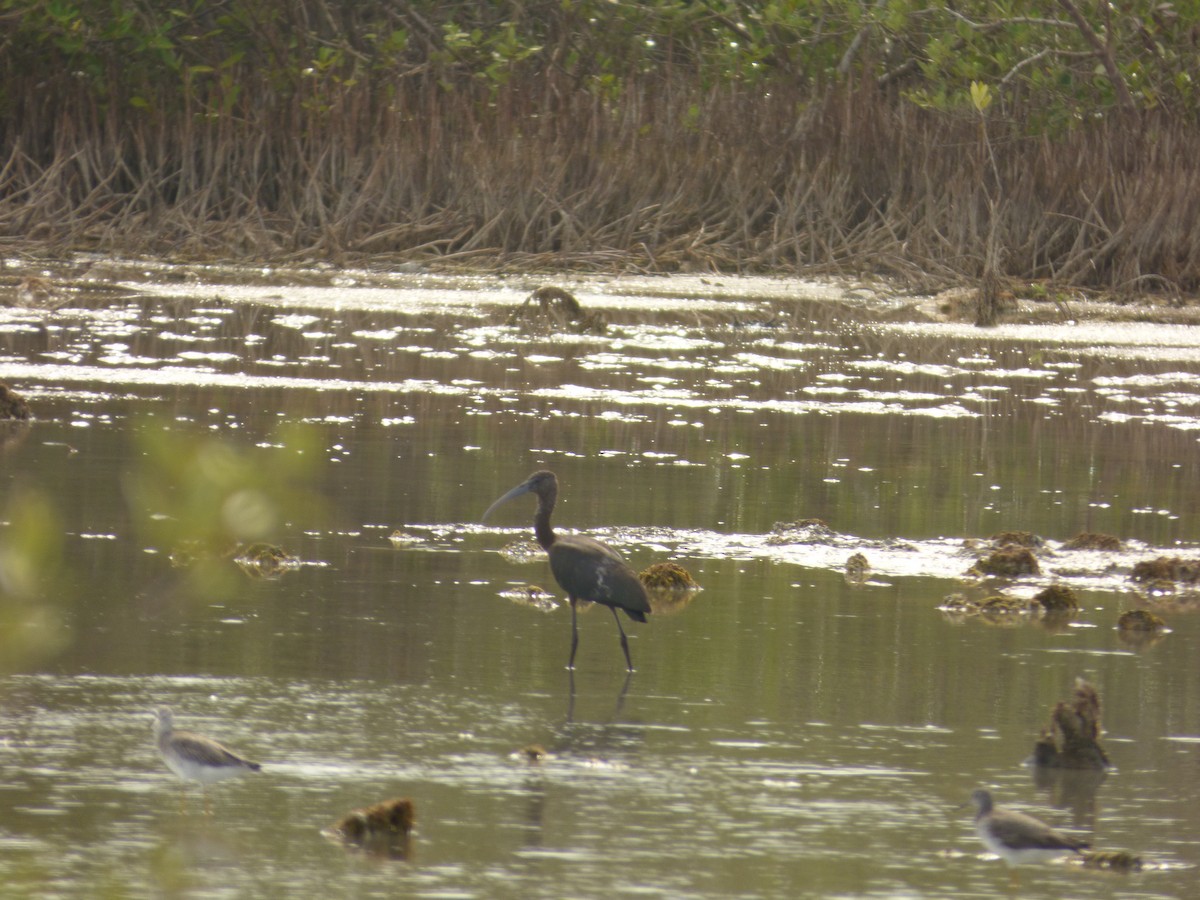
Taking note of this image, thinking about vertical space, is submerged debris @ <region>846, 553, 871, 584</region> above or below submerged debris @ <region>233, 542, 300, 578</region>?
above

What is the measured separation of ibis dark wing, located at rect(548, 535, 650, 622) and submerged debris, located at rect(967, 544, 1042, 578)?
4.76 feet

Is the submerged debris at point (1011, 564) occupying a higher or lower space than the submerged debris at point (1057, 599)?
higher

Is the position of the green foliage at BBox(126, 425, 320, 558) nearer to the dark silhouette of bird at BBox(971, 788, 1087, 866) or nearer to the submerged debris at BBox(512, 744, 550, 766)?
the submerged debris at BBox(512, 744, 550, 766)

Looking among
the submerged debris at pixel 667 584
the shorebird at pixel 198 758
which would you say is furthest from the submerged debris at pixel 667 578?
the shorebird at pixel 198 758

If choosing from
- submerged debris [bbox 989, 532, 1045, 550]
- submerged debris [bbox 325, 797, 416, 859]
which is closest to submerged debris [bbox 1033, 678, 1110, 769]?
submerged debris [bbox 325, 797, 416, 859]

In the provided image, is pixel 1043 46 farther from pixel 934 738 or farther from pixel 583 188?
pixel 934 738

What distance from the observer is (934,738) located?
491 centimetres

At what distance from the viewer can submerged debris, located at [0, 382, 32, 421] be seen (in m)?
8.54

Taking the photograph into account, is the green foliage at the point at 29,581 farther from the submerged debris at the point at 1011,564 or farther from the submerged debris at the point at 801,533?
the submerged debris at the point at 1011,564

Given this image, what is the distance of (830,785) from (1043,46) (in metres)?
15.6

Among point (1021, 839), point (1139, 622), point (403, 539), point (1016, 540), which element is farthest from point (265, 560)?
point (1021, 839)

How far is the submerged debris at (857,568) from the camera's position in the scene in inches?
260

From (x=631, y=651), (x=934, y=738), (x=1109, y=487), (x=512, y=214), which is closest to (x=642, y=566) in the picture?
(x=631, y=651)

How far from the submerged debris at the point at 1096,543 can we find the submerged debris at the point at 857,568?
752 millimetres
